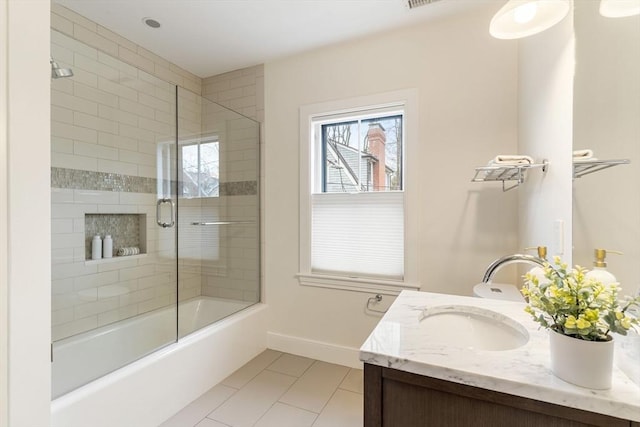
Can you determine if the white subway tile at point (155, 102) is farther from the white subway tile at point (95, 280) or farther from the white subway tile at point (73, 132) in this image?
the white subway tile at point (95, 280)

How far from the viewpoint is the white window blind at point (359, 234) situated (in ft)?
7.56

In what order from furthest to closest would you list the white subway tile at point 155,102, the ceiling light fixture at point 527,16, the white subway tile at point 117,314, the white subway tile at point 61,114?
the white subway tile at point 155,102 < the white subway tile at point 117,314 < the white subway tile at point 61,114 < the ceiling light fixture at point 527,16

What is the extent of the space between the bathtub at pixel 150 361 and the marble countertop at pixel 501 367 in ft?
4.89

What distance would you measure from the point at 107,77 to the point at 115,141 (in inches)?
18.7

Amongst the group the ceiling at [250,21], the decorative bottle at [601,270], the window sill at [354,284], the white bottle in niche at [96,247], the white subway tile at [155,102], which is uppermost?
the ceiling at [250,21]

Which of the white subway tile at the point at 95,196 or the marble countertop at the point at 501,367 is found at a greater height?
the white subway tile at the point at 95,196

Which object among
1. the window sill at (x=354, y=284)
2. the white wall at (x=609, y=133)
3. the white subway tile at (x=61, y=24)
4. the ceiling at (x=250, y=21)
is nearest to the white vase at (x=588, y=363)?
the white wall at (x=609, y=133)

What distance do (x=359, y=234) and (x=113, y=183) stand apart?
2034 millimetres

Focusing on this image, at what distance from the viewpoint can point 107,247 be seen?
2.27 m

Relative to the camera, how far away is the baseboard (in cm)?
238

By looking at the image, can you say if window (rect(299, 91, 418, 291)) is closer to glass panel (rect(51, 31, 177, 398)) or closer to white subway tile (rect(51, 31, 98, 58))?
glass panel (rect(51, 31, 177, 398))

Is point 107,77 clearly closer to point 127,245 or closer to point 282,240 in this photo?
point 127,245
